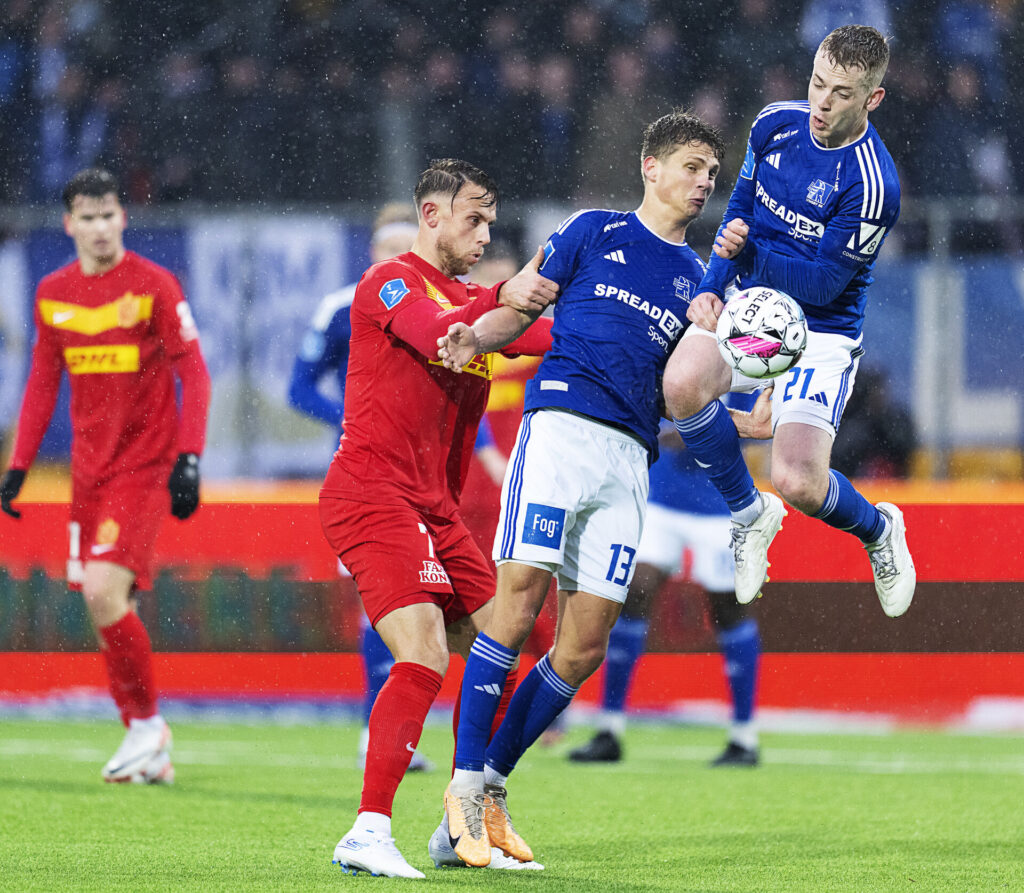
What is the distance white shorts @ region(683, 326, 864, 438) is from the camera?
192 inches

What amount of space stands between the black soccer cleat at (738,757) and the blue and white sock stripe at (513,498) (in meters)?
2.58

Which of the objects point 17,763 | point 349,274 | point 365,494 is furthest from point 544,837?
point 349,274

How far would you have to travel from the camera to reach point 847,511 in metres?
4.93

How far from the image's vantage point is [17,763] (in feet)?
21.8

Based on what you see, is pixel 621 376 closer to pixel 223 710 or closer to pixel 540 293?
pixel 540 293

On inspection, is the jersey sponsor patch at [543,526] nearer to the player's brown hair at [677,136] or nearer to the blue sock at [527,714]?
the blue sock at [527,714]

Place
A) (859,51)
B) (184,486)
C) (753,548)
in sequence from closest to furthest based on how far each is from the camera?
1. (859,51)
2. (753,548)
3. (184,486)

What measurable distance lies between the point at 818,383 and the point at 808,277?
35 centimetres

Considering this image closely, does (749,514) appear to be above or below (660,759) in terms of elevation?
above

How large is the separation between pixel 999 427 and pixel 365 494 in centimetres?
563

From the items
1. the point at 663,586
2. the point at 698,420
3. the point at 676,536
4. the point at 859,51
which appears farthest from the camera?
the point at 663,586

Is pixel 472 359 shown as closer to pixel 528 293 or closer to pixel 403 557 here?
pixel 528 293

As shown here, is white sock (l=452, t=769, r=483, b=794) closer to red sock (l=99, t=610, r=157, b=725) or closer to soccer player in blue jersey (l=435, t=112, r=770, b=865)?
soccer player in blue jersey (l=435, t=112, r=770, b=865)

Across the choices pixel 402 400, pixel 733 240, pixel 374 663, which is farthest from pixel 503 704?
pixel 374 663
